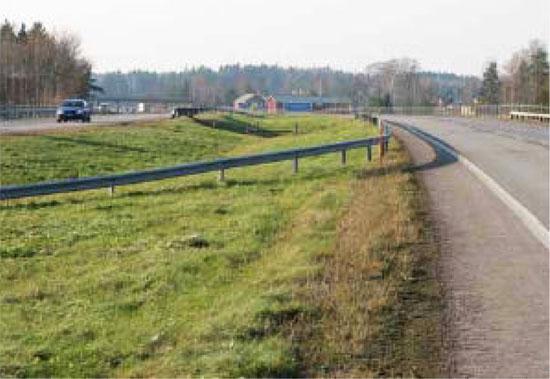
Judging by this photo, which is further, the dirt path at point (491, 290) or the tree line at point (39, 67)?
the tree line at point (39, 67)

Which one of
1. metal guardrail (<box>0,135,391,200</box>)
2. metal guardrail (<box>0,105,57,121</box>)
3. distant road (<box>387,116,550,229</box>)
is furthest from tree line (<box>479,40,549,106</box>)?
metal guardrail (<box>0,135,391,200</box>)

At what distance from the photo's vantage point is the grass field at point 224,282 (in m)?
7.52

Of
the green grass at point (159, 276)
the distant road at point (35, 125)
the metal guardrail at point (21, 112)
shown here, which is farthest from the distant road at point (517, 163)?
the metal guardrail at point (21, 112)

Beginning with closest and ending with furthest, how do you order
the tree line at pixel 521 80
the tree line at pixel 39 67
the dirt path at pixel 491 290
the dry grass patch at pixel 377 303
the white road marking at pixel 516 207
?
the dry grass patch at pixel 377 303 < the dirt path at pixel 491 290 < the white road marking at pixel 516 207 < the tree line at pixel 39 67 < the tree line at pixel 521 80

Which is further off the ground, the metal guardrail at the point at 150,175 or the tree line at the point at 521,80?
the tree line at the point at 521,80

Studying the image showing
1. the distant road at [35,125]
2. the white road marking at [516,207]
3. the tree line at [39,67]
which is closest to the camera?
the white road marking at [516,207]

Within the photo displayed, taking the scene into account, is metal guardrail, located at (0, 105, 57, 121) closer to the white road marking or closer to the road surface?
the white road marking

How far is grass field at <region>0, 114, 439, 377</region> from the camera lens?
752cm

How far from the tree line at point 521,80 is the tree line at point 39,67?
55841 mm

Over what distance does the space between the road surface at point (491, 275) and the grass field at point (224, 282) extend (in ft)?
0.84

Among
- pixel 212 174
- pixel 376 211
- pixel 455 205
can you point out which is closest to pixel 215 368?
pixel 376 211

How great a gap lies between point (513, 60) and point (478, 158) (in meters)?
125

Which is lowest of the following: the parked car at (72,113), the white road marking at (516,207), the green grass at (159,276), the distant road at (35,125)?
the green grass at (159,276)

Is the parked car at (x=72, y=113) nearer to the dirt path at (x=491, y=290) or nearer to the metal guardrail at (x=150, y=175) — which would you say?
the metal guardrail at (x=150, y=175)
